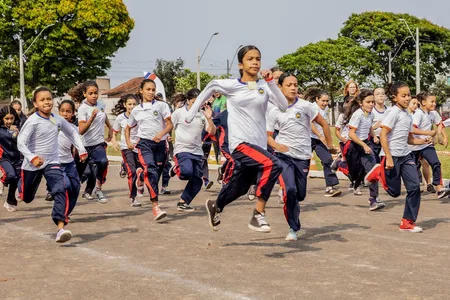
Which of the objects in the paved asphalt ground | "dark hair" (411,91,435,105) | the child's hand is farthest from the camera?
"dark hair" (411,91,435,105)

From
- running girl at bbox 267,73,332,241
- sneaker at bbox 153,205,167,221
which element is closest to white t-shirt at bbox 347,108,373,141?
running girl at bbox 267,73,332,241

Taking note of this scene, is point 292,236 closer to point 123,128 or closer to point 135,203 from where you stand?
point 135,203

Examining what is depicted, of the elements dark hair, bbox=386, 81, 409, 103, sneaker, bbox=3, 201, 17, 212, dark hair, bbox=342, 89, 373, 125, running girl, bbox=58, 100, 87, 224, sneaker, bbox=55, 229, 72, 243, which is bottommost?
sneaker, bbox=3, 201, 17, 212

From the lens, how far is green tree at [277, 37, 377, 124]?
79750mm

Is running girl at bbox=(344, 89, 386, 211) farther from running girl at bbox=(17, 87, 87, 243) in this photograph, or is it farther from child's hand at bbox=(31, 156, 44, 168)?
child's hand at bbox=(31, 156, 44, 168)

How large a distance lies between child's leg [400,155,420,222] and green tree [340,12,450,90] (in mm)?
70626

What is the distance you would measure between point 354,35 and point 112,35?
111 feet

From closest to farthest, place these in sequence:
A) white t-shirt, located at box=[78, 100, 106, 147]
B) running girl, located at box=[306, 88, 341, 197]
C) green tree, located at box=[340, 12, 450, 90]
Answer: white t-shirt, located at box=[78, 100, 106, 147]
running girl, located at box=[306, 88, 341, 197]
green tree, located at box=[340, 12, 450, 90]

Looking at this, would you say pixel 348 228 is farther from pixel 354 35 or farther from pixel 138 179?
pixel 354 35

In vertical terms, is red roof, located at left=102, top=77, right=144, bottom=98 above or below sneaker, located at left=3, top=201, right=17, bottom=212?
above

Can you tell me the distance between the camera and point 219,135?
13.1 metres

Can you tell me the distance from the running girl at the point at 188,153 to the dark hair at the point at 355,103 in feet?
7.50

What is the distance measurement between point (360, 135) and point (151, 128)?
11.7ft

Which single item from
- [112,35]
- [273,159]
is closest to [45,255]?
[273,159]
